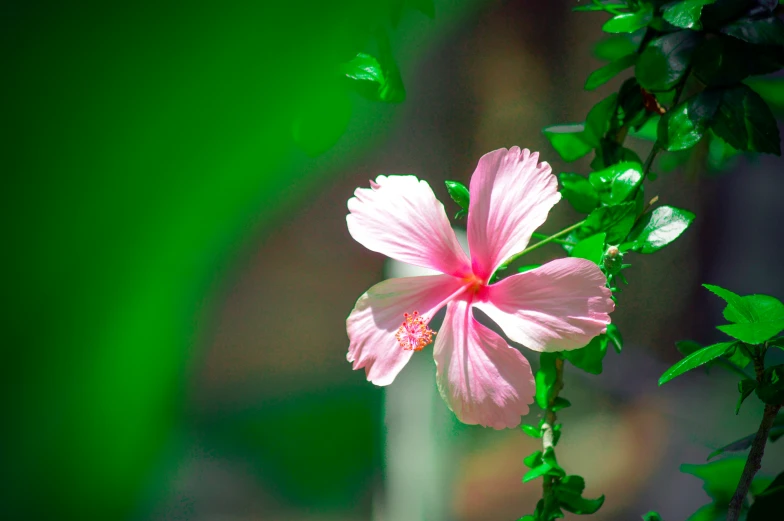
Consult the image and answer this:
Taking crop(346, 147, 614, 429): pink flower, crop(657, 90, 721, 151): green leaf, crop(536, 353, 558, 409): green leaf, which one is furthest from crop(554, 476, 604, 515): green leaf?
crop(657, 90, 721, 151): green leaf

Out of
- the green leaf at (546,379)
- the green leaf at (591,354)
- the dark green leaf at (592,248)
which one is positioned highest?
the dark green leaf at (592,248)

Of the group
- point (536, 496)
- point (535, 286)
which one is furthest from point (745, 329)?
point (536, 496)

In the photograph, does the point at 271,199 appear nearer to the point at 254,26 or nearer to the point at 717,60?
the point at 254,26

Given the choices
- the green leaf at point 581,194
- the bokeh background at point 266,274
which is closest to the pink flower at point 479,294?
the green leaf at point 581,194

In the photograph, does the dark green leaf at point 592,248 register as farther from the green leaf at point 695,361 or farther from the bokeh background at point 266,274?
the bokeh background at point 266,274

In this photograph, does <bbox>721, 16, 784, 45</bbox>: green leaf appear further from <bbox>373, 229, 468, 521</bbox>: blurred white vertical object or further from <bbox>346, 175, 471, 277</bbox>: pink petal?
<bbox>373, 229, 468, 521</bbox>: blurred white vertical object

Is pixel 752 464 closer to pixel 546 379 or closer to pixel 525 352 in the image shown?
pixel 546 379

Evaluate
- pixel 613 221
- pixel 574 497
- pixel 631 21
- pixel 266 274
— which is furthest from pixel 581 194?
pixel 266 274
